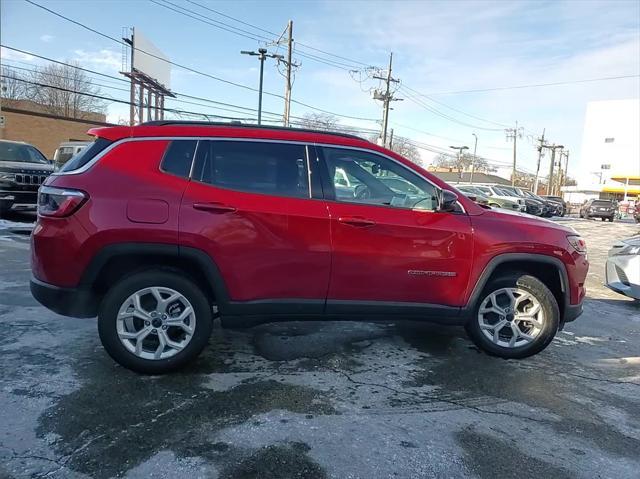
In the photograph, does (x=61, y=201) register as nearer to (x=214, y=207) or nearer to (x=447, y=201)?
(x=214, y=207)

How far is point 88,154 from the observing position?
11.7ft

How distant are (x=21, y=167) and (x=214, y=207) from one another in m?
10.4

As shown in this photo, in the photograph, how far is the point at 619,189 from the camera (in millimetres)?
60406

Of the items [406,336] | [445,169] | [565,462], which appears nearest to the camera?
[565,462]

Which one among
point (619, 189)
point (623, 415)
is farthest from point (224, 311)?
point (619, 189)

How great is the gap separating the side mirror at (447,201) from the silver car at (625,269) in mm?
4214

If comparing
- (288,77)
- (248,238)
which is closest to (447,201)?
(248,238)

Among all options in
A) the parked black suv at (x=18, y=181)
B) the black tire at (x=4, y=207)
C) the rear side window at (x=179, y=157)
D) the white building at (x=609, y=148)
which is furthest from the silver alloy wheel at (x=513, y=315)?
the white building at (x=609, y=148)

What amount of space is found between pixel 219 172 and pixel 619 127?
3043 inches

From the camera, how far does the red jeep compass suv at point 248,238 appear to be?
135 inches

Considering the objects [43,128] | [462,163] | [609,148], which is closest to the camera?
[43,128]

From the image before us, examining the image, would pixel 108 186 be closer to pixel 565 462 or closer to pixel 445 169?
pixel 565 462

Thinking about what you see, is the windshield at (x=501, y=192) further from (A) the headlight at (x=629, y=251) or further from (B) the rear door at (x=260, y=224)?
(B) the rear door at (x=260, y=224)

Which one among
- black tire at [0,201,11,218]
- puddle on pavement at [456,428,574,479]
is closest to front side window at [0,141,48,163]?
black tire at [0,201,11,218]
